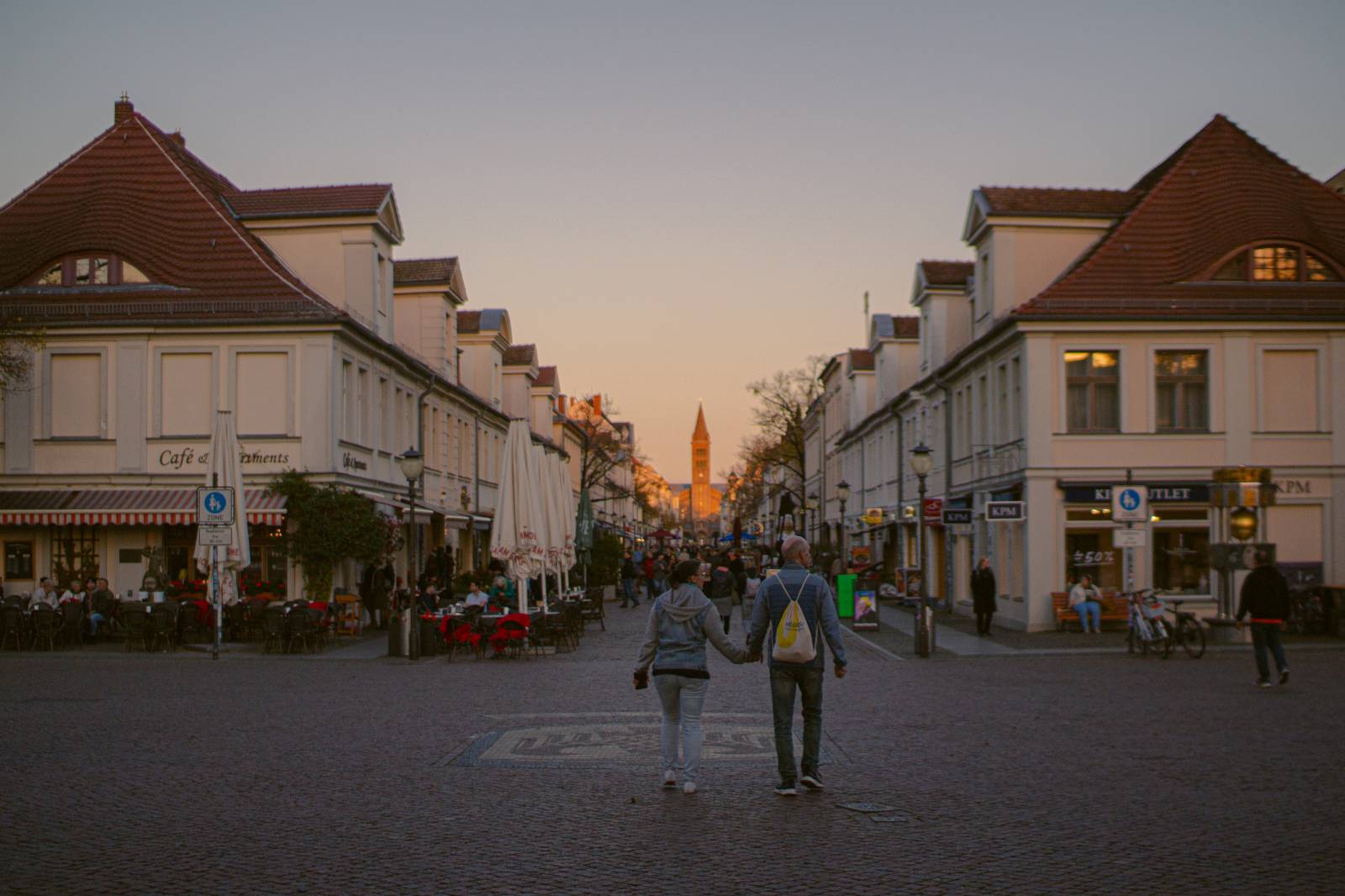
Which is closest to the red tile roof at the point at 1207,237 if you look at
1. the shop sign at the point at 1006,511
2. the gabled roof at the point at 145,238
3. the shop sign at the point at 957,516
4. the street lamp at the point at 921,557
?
the shop sign at the point at 957,516

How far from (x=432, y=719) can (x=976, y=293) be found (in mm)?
25259

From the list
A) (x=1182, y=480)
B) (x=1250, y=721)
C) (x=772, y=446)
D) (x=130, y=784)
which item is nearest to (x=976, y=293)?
(x=1182, y=480)

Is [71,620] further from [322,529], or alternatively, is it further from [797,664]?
[797,664]

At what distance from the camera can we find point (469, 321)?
2311 inches

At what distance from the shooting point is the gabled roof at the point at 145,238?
32531 mm

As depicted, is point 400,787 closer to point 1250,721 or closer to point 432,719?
point 432,719

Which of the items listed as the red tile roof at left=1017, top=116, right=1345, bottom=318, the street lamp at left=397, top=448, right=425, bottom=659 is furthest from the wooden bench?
the street lamp at left=397, top=448, right=425, bottom=659

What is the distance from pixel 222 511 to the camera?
2459 cm

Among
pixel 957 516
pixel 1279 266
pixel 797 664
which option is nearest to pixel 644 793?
pixel 797 664

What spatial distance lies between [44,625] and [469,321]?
1294 inches

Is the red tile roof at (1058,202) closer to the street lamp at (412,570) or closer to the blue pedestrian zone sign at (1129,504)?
the blue pedestrian zone sign at (1129,504)

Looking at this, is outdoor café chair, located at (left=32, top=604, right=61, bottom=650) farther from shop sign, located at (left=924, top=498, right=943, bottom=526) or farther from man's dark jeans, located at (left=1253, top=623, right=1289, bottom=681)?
man's dark jeans, located at (left=1253, top=623, right=1289, bottom=681)

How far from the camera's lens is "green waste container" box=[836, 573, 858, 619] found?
36.5 metres

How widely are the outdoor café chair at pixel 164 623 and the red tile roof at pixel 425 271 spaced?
67.6ft
